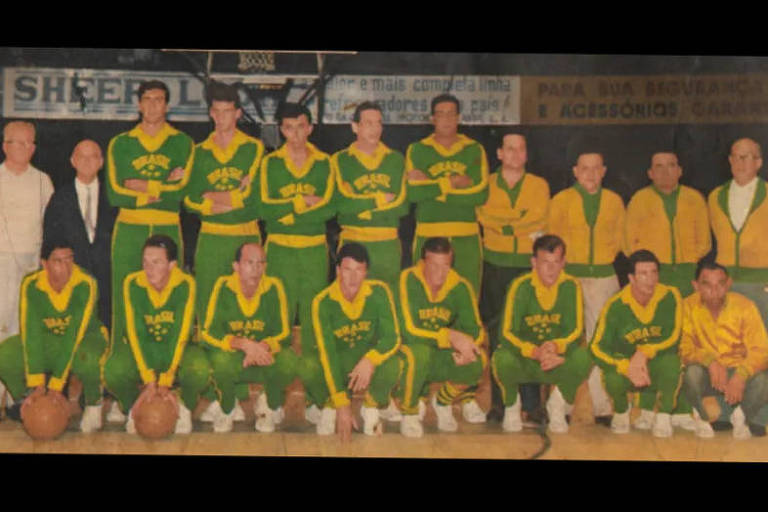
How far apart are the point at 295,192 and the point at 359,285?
0.46 metres

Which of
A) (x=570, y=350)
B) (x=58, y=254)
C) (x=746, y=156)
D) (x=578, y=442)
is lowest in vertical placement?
(x=578, y=442)

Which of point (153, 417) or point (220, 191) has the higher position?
point (220, 191)

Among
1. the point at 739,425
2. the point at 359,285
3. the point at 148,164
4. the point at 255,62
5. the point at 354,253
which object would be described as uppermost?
the point at 255,62

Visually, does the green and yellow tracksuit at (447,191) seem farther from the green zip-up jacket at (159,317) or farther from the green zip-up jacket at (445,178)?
the green zip-up jacket at (159,317)

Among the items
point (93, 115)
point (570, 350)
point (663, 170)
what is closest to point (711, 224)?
point (663, 170)

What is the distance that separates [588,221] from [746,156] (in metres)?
0.69

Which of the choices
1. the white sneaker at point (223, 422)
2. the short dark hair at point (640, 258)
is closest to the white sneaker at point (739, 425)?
the short dark hair at point (640, 258)

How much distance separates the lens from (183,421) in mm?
6055

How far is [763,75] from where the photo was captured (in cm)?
612

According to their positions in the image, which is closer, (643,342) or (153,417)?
(153,417)

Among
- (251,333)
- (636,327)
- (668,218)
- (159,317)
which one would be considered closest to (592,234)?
(668,218)

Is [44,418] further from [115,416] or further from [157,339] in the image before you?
[157,339]

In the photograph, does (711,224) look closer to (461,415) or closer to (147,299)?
(461,415)

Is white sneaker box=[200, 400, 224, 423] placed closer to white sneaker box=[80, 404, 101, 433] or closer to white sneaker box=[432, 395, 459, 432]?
white sneaker box=[80, 404, 101, 433]
